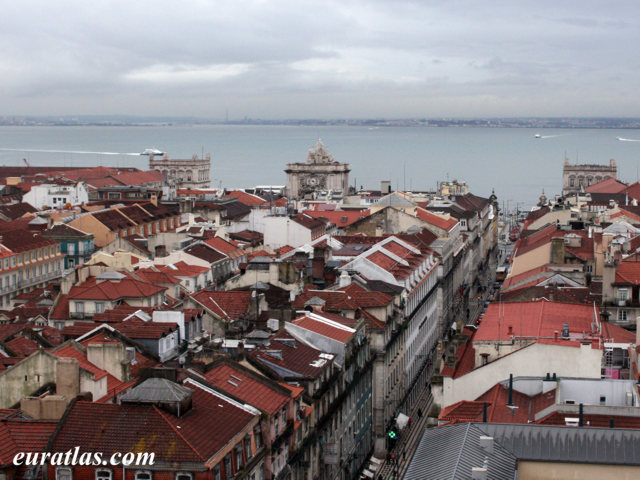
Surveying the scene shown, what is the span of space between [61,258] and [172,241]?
12.0 m

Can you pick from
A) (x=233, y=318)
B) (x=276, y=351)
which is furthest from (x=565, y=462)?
(x=233, y=318)

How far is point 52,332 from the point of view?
4659 centimetres

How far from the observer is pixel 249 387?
35.3m

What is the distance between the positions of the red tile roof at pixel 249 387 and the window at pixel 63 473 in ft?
20.8

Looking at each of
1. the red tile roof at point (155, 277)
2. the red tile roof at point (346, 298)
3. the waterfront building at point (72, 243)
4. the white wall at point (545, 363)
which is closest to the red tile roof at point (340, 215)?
the waterfront building at point (72, 243)

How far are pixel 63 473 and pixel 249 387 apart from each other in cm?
825

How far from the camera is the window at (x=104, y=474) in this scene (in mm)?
28188

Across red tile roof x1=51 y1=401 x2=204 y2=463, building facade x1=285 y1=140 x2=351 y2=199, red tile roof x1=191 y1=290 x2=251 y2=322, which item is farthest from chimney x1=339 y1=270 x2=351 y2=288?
building facade x1=285 y1=140 x2=351 y2=199

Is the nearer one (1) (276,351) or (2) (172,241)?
(1) (276,351)

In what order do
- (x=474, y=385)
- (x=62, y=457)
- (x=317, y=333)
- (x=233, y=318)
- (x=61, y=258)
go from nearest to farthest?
1. (x=62, y=457)
2. (x=474, y=385)
3. (x=317, y=333)
4. (x=233, y=318)
5. (x=61, y=258)

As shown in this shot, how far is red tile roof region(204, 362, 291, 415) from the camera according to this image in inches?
1356

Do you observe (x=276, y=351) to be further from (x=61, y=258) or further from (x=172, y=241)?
(x=61, y=258)

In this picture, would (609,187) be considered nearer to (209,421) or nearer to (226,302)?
(226,302)

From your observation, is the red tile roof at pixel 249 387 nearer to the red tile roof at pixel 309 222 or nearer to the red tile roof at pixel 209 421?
the red tile roof at pixel 209 421
